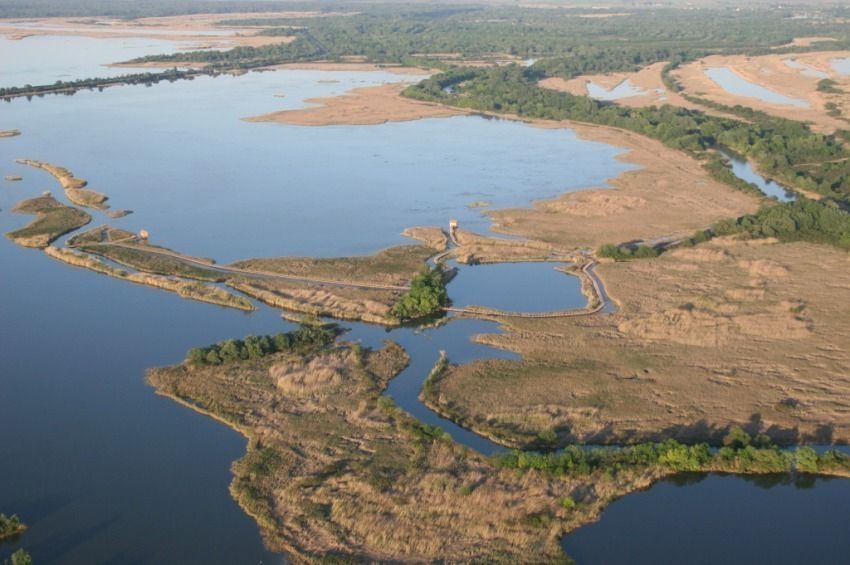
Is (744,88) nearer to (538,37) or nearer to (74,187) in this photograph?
(538,37)

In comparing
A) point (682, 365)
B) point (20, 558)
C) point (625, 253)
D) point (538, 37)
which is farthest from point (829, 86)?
point (20, 558)

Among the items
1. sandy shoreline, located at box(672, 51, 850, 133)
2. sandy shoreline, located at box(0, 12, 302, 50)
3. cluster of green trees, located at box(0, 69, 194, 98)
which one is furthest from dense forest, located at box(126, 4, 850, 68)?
cluster of green trees, located at box(0, 69, 194, 98)

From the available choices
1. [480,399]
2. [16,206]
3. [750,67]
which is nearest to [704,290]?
→ [480,399]

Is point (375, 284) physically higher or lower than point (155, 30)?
lower

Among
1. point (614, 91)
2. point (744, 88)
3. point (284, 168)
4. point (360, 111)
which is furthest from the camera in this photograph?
point (744, 88)

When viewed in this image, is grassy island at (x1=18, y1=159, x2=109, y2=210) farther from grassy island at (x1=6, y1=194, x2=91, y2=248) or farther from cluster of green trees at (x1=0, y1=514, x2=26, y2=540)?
cluster of green trees at (x1=0, y1=514, x2=26, y2=540)

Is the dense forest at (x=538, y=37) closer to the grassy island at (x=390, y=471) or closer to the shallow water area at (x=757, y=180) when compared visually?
the shallow water area at (x=757, y=180)

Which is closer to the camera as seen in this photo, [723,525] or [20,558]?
[20,558]
